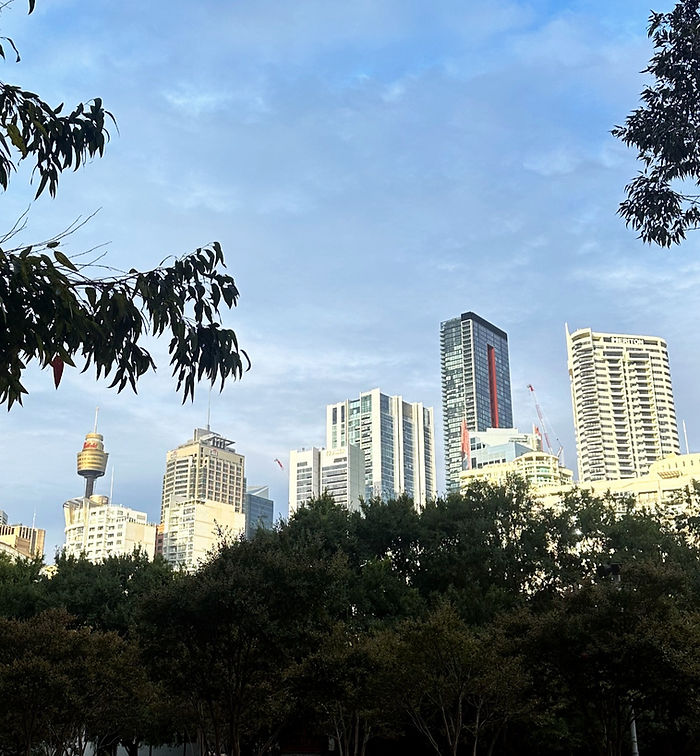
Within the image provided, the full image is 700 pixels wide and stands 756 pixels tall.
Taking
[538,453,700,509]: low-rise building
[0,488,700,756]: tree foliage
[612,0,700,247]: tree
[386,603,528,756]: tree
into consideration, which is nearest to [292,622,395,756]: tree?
[0,488,700,756]: tree foliage

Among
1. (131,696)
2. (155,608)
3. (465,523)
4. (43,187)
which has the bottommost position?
(131,696)

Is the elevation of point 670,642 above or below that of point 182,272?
below

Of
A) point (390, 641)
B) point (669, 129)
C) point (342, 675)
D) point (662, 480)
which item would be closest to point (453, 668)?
point (390, 641)

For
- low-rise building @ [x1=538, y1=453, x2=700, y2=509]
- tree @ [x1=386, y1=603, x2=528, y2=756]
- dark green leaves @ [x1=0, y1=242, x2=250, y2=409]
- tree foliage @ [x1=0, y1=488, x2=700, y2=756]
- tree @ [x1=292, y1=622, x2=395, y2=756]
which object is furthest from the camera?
low-rise building @ [x1=538, y1=453, x2=700, y2=509]

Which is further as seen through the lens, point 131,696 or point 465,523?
point 465,523

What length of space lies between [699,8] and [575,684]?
18075mm

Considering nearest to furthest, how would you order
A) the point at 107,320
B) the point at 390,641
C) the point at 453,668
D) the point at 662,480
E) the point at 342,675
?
the point at 107,320, the point at 342,675, the point at 453,668, the point at 390,641, the point at 662,480

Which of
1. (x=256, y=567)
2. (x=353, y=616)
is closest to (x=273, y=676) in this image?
(x=256, y=567)

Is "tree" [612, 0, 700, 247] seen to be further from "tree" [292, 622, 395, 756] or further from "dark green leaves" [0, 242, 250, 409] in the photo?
"tree" [292, 622, 395, 756]

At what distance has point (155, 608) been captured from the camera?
24.4m

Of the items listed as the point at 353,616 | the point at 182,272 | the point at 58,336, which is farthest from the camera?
the point at 353,616

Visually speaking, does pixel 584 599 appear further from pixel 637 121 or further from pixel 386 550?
pixel 386 550

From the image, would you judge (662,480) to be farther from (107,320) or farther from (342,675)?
(107,320)

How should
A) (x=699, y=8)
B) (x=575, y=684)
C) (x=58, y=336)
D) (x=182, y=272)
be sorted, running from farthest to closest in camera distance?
1. (x=575, y=684)
2. (x=699, y=8)
3. (x=182, y=272)
4. (x=58, y=336)
